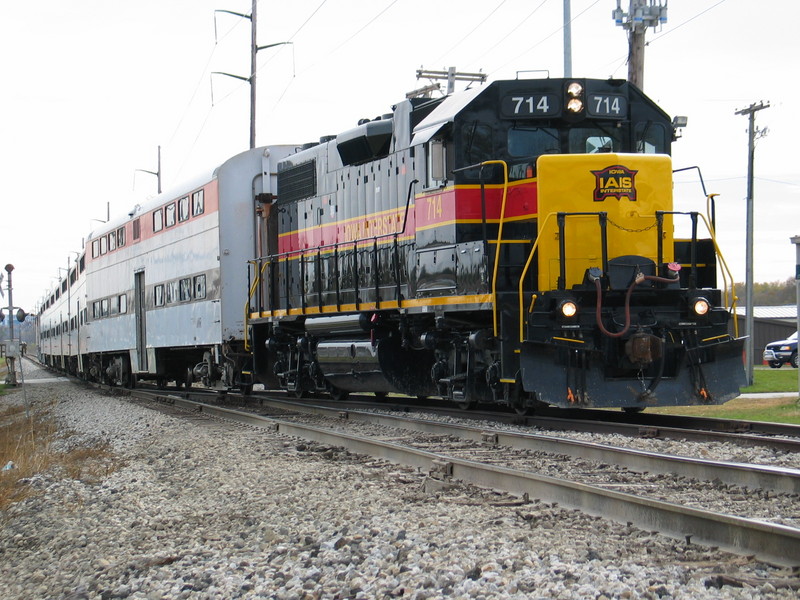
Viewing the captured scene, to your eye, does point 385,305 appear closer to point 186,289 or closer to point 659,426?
point 659,426

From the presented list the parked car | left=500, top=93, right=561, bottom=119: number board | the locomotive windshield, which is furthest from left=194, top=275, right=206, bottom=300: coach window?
the parked car

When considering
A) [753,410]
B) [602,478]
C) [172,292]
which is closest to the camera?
[602,478]

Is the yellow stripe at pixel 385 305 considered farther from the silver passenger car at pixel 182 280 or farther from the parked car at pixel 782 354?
the parked car at pixel 782 354

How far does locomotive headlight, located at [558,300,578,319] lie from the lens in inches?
358

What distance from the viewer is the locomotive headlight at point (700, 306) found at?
9.45m

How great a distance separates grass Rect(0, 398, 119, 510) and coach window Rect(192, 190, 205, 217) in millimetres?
4971

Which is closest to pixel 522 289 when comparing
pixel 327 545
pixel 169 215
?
pixel 327 545

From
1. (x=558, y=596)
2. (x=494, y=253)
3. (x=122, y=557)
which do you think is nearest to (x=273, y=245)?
(x=494, y=253)

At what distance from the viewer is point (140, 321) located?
2109 centimetres

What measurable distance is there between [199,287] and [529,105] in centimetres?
885

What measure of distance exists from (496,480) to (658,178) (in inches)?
191

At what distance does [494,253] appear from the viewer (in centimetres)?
992

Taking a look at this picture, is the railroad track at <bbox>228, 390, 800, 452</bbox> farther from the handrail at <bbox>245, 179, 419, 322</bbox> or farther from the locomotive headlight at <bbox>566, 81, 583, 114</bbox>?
the locomotive headlight at <bbox>566, 81, 583, 114</bbox>

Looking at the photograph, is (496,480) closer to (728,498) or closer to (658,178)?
(728,498)
